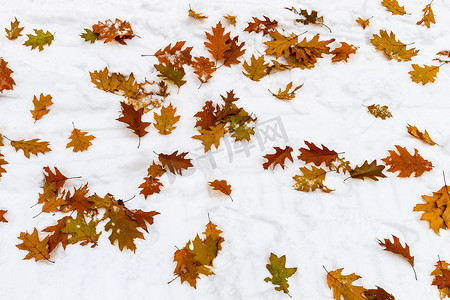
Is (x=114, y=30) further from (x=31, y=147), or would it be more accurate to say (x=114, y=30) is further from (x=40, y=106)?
(x=31, y=147)

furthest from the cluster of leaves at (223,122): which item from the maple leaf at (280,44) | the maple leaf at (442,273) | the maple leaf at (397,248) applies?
the maple leaf at (442,273)

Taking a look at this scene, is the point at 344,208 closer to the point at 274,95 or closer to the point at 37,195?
the point at 274,95

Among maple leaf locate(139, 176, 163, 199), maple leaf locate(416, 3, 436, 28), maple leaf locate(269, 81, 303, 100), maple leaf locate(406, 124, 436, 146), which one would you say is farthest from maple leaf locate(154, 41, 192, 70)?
maple leaf locate(416, 3, 436, 28)

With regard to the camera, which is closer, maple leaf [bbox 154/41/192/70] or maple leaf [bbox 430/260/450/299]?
maple leaf [bbox 430/260/450/299]

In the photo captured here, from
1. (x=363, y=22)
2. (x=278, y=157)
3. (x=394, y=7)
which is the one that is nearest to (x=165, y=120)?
(x=278, y=157)

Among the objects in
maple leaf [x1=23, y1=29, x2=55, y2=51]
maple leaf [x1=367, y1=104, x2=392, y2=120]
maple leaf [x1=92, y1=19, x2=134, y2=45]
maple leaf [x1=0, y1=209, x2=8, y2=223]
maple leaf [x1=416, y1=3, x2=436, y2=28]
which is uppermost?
maple leaf [x1=416, y1=3, x2=436, y2=28]

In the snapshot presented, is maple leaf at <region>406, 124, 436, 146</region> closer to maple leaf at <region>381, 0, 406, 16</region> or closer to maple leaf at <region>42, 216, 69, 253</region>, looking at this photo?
maple leaf at <region>381, 0, 406, 16</region>

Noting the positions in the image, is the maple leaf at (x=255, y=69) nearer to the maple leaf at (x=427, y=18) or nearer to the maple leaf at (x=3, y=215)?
the maple leaf at (x=427, y=18)
